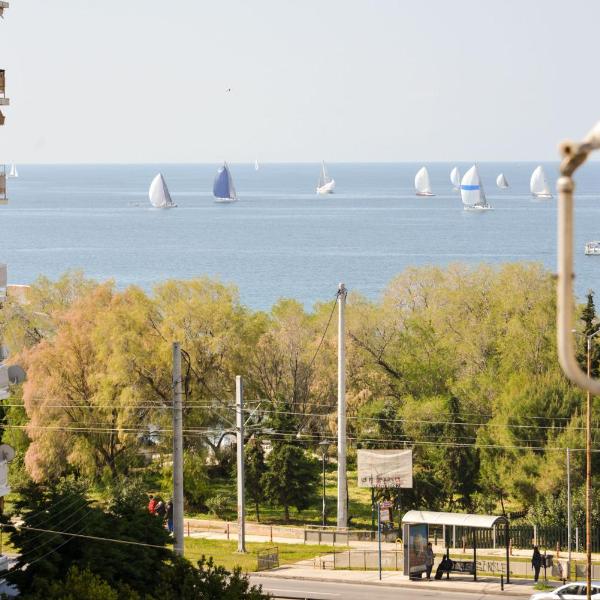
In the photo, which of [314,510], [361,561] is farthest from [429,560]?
[314,510]

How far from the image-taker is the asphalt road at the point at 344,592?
3778cm

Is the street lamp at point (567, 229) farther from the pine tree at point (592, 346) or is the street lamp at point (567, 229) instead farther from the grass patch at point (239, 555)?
the pine tree at point (592, 346)

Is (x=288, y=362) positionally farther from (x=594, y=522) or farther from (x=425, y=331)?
(x=594, y=522)

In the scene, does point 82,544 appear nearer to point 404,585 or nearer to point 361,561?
point 404,585

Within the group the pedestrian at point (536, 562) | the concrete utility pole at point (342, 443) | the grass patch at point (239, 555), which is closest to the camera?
the pedestrian at point (536, 562)

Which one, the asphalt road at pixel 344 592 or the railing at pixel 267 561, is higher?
the railing at pixel 267 561

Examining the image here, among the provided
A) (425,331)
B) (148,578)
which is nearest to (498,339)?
(425,331)

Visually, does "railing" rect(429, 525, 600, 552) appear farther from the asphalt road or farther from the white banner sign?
the asphalt road

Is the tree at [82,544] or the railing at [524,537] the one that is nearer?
the tree at [82,544]

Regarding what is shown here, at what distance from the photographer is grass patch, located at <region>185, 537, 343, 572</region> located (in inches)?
1699

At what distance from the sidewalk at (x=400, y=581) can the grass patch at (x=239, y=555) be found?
1173 millimetres

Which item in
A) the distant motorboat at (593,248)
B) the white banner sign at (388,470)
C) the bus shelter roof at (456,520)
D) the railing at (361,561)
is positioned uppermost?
the distant motorboat at (593,248)

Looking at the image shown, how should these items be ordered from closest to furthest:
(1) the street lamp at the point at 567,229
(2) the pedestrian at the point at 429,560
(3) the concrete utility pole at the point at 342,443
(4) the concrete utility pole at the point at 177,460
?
(1) the street lamp at the point at 567,229
(4) the concrete utility pole at the point at 177,460
(2) the pedestrian at the point at 429,560
(3) the concrete utility pole at the point at 342,443

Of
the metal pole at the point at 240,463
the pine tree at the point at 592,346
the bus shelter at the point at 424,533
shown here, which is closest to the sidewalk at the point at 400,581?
the bus shelter at the point at 424,533
